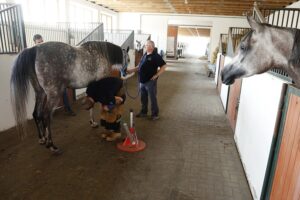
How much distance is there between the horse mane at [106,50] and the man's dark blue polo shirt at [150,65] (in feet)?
1.64

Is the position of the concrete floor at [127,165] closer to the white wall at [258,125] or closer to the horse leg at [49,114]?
the horse leg at [49,114]

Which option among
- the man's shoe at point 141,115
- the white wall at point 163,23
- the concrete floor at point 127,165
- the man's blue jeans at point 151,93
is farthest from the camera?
the white wall at point 163,23

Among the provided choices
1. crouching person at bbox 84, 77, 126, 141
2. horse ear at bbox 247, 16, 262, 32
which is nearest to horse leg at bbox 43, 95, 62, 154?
crouching person at bbox 84, 77, 126, 141

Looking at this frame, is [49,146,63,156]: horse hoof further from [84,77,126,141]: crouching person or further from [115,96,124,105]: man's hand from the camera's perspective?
[115,96,124,105]: man's hand

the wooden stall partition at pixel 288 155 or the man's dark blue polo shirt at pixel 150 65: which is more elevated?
the man's dark blue polo shirt at pixel 150 65

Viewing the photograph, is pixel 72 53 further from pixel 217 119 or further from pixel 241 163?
pixel 217 119

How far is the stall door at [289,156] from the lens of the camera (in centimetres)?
132

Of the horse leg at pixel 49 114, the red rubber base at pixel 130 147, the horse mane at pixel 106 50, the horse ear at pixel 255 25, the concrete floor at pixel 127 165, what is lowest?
the concrete floor at pixel 127 165

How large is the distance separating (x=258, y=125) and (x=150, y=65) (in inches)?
82.4

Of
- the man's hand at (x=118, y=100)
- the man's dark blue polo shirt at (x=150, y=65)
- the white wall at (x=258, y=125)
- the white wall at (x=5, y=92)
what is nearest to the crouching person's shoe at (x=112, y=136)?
the man's hand at (x=118, y=100)

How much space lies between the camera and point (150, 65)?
3.68 meters

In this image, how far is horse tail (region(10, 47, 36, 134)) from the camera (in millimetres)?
2479

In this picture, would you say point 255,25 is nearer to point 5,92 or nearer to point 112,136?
point 112,136

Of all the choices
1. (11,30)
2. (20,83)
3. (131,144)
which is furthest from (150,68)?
(11,30)
